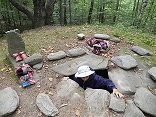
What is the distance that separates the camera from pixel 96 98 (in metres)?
3.72

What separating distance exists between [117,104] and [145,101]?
676 mm

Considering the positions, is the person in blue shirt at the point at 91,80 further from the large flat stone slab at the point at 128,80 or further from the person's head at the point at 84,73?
the large flat stone slab at the point at 128,80

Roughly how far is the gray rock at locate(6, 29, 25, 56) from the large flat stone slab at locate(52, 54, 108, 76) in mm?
1440

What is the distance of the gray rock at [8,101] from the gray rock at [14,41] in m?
1.58

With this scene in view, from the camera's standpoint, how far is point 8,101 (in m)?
3.84

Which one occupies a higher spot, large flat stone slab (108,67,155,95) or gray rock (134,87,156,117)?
large flat stone slab (108,67,155,95)

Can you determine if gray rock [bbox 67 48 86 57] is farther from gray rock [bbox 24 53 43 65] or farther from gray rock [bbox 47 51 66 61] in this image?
gray rock [bbox 24 53 43 65]

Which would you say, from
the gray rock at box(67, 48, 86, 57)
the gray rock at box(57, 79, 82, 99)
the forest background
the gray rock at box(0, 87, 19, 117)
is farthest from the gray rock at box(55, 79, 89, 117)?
the forest background

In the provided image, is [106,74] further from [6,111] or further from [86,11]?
[86,11]

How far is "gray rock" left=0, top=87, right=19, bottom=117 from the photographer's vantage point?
11.9ft

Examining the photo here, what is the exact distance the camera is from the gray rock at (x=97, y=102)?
3.45 m

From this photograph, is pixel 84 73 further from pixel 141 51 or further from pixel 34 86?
pixel 141 51

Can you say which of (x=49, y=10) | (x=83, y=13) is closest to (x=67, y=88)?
(x=49, y=10)

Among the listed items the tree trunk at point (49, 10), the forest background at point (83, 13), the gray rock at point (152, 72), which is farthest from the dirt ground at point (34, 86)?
the forest background at point (83, 13)
